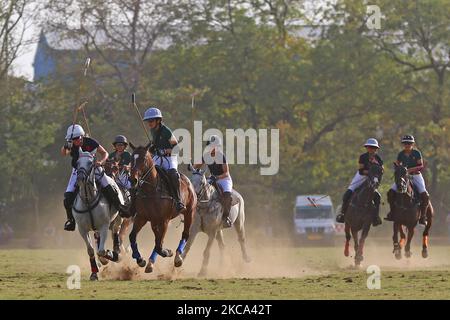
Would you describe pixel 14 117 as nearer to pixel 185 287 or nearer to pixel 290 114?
pixel 290 114

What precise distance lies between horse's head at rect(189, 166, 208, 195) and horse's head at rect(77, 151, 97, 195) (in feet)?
10.6

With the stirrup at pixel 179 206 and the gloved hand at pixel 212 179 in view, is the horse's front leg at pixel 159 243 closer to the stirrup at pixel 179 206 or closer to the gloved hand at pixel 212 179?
the stirrup at pixel 179 206

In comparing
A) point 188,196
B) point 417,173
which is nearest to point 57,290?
point 188,196

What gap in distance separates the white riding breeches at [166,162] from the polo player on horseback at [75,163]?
0.93 m

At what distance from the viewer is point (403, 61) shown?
6306cm

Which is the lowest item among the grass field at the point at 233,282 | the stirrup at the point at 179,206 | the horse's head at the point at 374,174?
the grass field at the point at 233,282

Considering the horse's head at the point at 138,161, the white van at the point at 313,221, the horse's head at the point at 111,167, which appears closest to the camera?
the horse's head at the point at 138,161

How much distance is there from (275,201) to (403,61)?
31.8 ft

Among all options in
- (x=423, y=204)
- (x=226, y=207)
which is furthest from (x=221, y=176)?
(x=423, y=204)

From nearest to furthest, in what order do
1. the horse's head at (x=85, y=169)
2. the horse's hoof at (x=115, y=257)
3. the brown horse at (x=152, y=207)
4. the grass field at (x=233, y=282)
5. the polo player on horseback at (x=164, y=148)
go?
the grass field at (x=233, y=282) → the horse's head at (x=85, y=169) → the brown horse at (x=152, y=207) → the horse's hoof at (x=115, y=257) → the polo player on horseback at (x=164, y=148)

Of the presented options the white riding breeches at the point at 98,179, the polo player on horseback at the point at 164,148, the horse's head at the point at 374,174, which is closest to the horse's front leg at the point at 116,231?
the white riding breeches at the point at 98,179

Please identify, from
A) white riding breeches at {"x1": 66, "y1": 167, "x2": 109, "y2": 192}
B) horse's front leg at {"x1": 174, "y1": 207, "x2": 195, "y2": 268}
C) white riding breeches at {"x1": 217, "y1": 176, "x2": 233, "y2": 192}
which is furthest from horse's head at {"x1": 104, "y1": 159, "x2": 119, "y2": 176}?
white riding breeches at {"x1": 217, "y1": 176, "x2": 233, "y2": 192}

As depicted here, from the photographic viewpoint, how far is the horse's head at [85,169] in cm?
2128

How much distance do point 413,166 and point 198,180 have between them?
5493 mm
